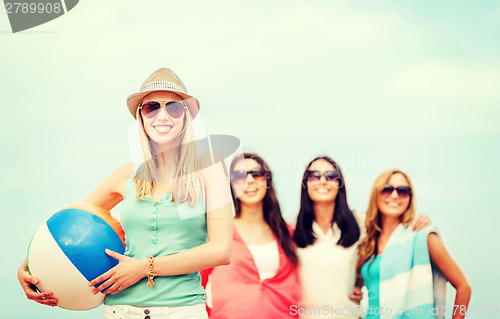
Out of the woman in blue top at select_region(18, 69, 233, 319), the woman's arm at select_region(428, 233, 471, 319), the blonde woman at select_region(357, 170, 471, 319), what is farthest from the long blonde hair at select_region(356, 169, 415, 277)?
the woman in blue top at select_region(18, 69, 233, 319)

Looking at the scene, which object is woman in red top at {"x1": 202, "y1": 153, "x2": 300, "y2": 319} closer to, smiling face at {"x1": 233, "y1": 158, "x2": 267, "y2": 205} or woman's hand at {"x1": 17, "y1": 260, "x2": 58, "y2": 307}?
smiling face at {"x1": 233, "y1": 158, "x2": 267, "y2": 205}

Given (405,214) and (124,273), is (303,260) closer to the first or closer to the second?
(405,214)

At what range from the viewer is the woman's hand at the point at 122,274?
8.59 feet

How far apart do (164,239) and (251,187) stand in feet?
6.58

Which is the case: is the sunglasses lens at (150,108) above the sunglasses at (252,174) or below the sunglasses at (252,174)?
above

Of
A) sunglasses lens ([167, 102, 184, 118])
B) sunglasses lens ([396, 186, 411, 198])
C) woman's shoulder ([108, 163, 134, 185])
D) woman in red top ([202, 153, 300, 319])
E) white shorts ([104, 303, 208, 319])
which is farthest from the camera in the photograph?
sunglasses lens ([396, 186, 411, 198])

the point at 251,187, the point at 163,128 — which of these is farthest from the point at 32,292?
the point at 251,187

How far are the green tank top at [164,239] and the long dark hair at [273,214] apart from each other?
1.83 meters

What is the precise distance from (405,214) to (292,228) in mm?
899

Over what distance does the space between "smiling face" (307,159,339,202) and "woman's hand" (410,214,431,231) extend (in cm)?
64

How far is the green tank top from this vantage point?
2623 millimetres

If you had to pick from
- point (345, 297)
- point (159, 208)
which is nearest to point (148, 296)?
point (159, 208)

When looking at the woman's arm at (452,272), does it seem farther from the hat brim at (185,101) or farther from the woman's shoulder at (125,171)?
the woman's shoulder at (125,171)

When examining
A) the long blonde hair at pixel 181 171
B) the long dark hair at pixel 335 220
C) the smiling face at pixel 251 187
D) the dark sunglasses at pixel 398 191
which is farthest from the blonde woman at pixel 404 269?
the long blonde hair at pixel 181 171
